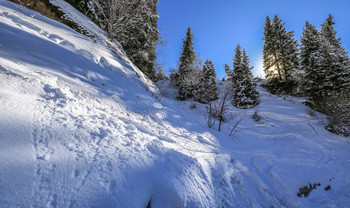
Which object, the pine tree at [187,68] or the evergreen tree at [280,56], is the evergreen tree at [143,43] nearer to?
the pine tree at [187,68]

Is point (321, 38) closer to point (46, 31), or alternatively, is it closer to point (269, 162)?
point (269, 162)

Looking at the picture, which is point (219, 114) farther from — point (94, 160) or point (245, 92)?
point (245, 92)

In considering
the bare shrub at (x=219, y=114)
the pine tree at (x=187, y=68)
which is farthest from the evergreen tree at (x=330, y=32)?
the bare shrub at (x=219, y=114)

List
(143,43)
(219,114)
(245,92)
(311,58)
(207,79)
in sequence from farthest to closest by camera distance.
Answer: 1. (207,79)
2. (245,92)
3. (311,58)
4. (143,43)
5. (219,114)

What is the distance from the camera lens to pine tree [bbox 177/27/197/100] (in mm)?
16562

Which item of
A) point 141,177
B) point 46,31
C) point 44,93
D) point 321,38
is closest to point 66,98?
point 44,93

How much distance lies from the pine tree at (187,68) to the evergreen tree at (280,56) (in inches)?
407

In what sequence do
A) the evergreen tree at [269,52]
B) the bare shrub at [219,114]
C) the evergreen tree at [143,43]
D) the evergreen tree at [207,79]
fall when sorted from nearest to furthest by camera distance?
the bare shrub at [219,114], the evergreen tree at [143,43], the evergreen tree at [207,79], the evergreen tree at [269,52]

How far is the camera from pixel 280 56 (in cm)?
1708

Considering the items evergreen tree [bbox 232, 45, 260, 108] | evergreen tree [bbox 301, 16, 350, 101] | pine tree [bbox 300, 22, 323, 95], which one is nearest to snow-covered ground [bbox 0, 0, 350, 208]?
evergreen tree [bbox 232, 45, 260, 108]

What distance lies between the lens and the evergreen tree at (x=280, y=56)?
16.3m

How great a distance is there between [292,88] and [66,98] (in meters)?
20.8

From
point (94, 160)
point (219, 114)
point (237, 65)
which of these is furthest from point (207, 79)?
point (94, 160)

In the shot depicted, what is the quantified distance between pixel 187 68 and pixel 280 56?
12.2m
